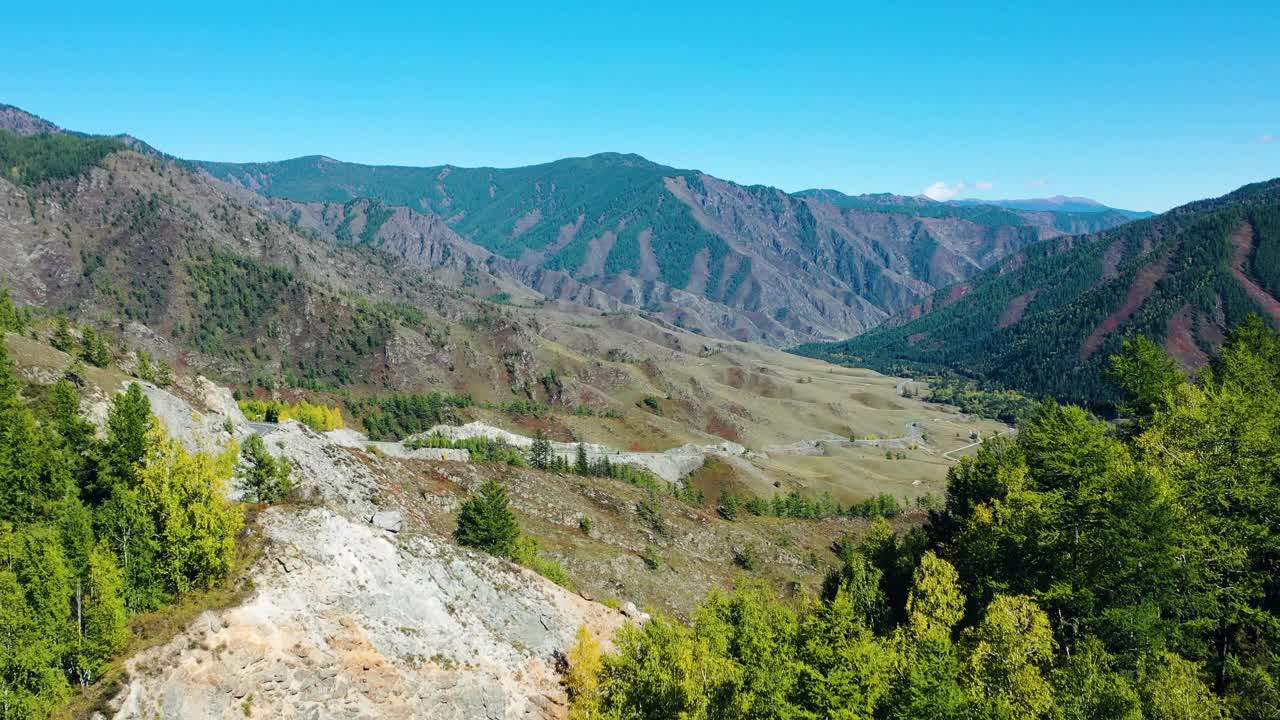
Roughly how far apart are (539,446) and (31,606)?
113 m

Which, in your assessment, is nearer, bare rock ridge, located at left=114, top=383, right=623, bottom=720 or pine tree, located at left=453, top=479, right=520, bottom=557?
bare rock ridge, located at left=114, top=383, right=623, bottom=720

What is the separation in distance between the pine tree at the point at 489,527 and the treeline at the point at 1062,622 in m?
19.9

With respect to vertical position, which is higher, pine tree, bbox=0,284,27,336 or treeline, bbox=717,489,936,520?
pine tree, bbox=0,284,27,336

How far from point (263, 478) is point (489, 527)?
64.1ft

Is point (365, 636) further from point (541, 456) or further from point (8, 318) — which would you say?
point (541, 456)

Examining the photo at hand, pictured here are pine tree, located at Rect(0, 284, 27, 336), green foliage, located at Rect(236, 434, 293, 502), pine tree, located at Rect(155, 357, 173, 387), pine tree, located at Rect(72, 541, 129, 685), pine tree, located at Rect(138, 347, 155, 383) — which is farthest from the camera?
pine tree, located at Rect(155, 357, 173, 387)

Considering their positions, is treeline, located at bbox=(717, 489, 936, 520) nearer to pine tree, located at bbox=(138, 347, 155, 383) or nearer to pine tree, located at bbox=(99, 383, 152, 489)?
pine tree, located at bbox=(138, 347, 155, 383)

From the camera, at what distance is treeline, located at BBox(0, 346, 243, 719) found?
1243 inches

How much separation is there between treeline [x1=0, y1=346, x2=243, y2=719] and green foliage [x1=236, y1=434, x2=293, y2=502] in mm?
10210

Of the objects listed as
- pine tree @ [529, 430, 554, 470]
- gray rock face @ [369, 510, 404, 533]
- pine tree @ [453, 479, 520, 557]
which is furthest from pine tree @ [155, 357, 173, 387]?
gray rock face @ [369, 510, 404, 533]

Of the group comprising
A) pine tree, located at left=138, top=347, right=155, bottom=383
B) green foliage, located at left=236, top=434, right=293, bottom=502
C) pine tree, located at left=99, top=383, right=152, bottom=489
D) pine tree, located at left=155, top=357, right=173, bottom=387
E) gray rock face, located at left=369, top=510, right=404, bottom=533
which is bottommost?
green foliage, located at left=236, top=434, right=293, bottom=502

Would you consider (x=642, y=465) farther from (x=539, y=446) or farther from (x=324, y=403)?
(x=324, y=403)

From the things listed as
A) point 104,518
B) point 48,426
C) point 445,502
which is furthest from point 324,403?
point 104,518

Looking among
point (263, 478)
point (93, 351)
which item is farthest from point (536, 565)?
point (93, 351)
